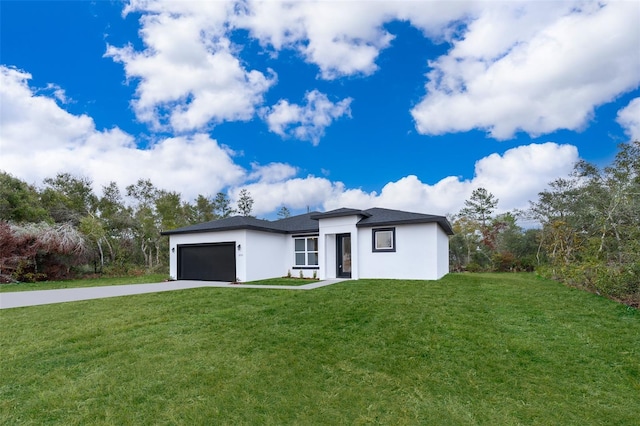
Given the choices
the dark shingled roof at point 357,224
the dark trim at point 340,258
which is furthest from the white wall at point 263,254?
the dark trim at point 340,258

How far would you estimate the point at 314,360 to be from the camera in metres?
4.43

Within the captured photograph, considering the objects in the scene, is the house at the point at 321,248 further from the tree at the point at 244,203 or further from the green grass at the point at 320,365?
the tree at the point at 244,203

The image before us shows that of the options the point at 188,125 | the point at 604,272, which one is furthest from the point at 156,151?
the point at 604,272

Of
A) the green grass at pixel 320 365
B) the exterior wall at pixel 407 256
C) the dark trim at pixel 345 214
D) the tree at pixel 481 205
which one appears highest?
the tree at pixel 481 205

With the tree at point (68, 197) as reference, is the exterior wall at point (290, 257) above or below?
below

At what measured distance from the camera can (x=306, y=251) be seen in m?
15.3

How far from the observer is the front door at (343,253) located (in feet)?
46.6

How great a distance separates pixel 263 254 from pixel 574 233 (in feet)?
52.1

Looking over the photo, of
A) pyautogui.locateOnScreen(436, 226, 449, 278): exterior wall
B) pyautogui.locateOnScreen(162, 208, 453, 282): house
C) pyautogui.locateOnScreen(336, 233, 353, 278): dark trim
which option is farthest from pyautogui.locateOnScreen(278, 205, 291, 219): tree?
pyautogui.locateOnScreen(436, 226, 449, 278): exterior wall

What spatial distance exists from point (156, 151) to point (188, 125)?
3.12m

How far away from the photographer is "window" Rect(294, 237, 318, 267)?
15119 millimetres

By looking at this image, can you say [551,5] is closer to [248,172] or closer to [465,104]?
[465,104]

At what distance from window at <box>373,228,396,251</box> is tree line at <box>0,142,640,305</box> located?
6366 mm

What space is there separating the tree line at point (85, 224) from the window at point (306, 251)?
1017 cm
